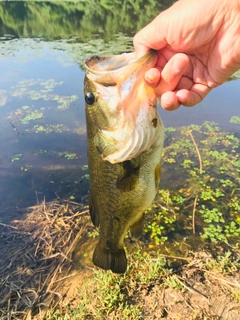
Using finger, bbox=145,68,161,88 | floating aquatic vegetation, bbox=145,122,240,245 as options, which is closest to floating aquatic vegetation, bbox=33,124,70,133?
floating aquatic vegetation, bbox=145,122,240,245

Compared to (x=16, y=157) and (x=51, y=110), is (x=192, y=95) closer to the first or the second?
(x=16, y=157)

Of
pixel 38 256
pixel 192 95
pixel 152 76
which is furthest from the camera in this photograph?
pixel 38 256

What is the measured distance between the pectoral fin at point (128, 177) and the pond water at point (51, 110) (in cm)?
282

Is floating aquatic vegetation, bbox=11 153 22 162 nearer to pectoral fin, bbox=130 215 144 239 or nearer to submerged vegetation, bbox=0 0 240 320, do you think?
submerged vegetation, bbox=0 0 240 320

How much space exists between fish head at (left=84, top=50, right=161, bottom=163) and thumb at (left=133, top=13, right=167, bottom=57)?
0.47 ft

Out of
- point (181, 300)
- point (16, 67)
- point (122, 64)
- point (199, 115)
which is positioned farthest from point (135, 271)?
point (16, 67)

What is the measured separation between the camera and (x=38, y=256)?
12.1 feet

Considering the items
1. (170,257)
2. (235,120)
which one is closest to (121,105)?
(170,257)

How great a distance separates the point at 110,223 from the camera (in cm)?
213

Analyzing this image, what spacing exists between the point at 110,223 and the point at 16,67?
9.49 m

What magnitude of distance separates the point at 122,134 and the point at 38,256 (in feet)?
8.19

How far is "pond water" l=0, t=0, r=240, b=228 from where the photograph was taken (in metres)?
5.00

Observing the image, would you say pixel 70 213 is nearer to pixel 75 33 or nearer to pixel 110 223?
pixel 110 223

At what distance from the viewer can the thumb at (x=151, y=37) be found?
73.5 inches
